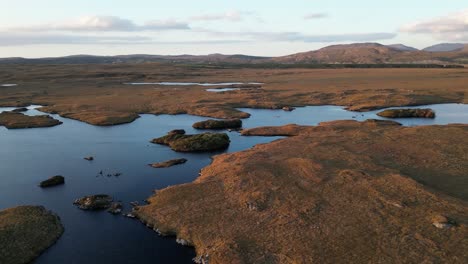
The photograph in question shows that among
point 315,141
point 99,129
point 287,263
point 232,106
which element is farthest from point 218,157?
point 232,106

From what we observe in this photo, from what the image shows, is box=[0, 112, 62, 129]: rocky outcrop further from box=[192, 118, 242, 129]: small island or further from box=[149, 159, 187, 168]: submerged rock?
box=[149, 159, 187, 168]: submerged rock

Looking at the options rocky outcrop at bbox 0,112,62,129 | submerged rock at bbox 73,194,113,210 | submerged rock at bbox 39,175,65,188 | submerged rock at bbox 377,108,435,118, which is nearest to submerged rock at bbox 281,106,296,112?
submerged rock at bbox 377,108,435,118

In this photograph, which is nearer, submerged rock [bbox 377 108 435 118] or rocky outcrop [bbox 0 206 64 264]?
rocky outcrop [bbox 0 206 64 264]

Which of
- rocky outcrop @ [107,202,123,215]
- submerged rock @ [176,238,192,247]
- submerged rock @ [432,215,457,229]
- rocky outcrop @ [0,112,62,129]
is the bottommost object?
rocky outcrop @ [0,112,62,129]

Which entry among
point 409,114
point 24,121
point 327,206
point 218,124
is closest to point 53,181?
point 327,206

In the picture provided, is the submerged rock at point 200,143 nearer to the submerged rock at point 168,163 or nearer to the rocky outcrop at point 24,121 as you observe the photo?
the submerged rock at point 168,163

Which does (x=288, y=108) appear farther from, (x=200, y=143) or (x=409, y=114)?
(x=200, y=143)
